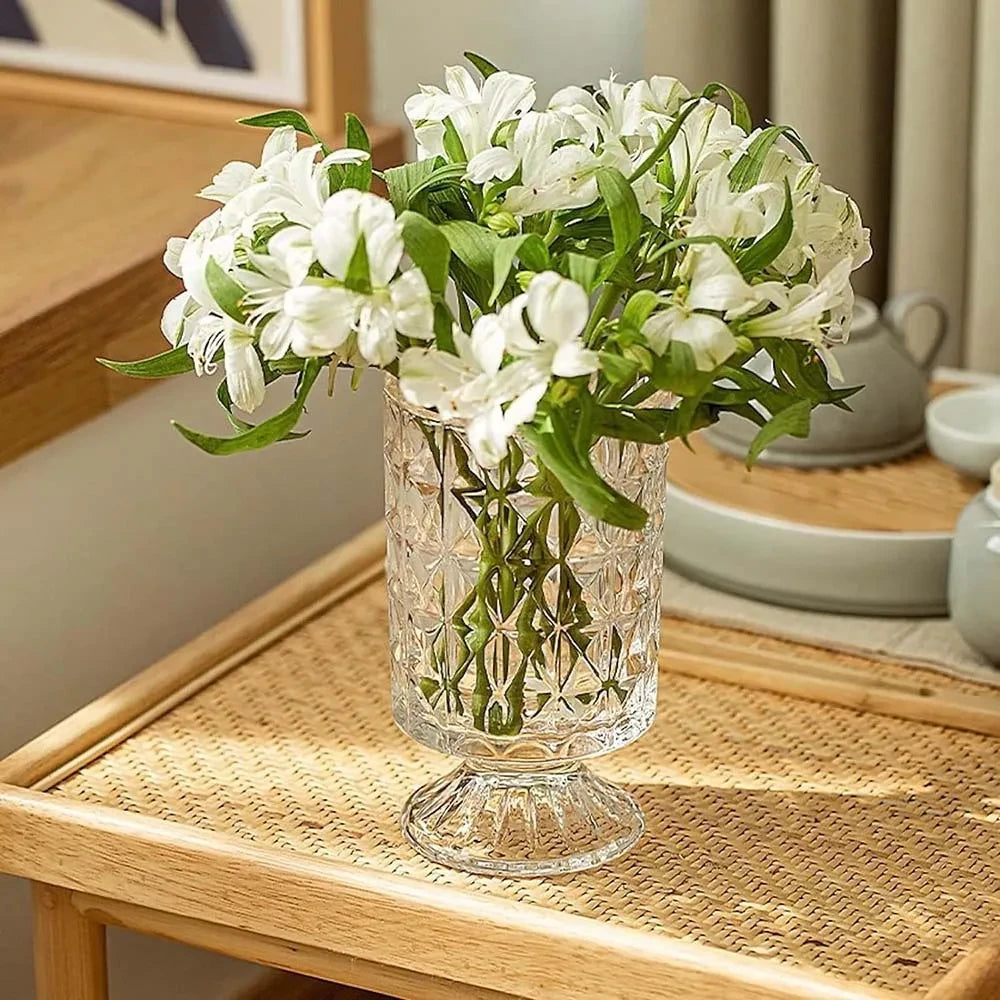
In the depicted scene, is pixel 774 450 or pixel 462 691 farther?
pixel 774 450

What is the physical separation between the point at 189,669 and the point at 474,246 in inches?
18.2

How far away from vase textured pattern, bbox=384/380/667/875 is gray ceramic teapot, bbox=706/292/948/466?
0.44 metres

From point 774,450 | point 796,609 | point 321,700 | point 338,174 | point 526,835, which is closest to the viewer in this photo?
point 338,174

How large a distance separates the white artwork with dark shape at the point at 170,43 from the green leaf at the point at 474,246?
711 mm

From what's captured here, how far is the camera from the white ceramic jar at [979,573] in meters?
1.21

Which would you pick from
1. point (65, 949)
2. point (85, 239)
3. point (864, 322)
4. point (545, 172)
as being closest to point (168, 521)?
point (85, 239)

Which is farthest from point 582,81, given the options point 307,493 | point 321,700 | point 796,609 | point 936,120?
point 321,700

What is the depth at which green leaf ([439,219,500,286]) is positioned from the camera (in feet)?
2.93

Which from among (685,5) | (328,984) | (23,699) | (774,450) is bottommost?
(328,984)

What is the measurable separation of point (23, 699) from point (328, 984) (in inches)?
15.3

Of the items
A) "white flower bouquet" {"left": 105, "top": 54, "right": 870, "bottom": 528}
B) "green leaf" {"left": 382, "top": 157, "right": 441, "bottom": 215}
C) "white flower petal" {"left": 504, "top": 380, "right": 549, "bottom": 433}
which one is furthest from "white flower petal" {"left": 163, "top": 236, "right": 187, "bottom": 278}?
"white flower petal" {"left": 504, "top": 380, "right": 549, "bottom": 433}

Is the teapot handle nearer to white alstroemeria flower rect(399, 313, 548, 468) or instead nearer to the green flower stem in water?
the green flower stem in water

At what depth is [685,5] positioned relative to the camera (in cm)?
167

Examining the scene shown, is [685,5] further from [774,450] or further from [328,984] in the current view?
[328,984]
